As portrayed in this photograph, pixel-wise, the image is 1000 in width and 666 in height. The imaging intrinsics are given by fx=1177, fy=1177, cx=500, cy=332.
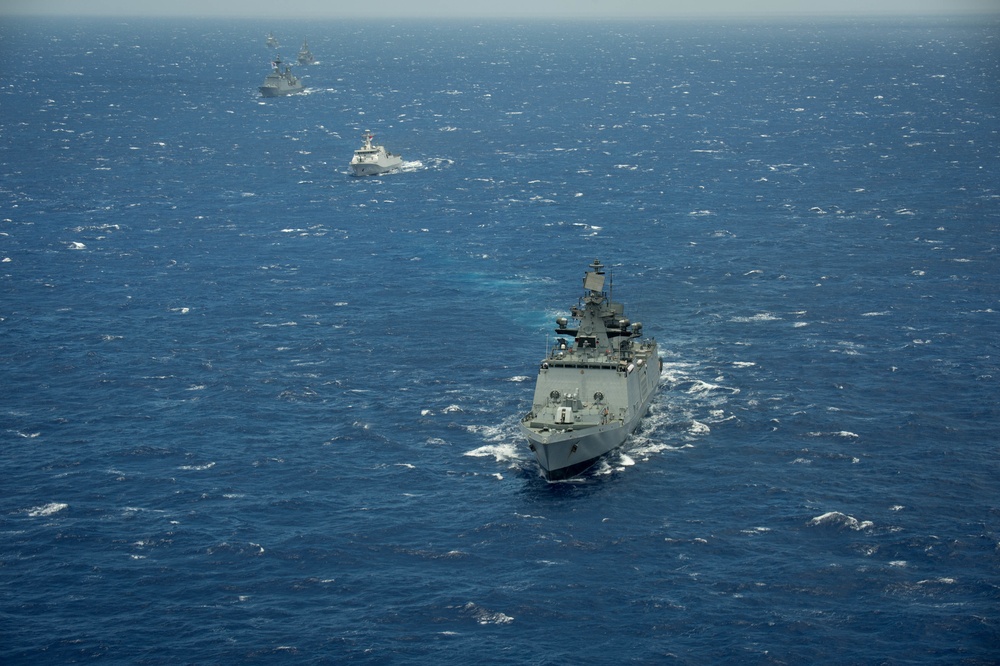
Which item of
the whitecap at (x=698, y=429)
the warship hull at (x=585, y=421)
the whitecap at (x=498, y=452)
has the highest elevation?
the warship hull at (x=585, y=421)

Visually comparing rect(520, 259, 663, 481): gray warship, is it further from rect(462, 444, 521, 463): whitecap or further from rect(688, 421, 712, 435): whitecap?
rect(688, 421, 712, 435): whitecap

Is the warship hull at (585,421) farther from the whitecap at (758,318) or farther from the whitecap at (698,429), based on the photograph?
the whitecap at (758,318)

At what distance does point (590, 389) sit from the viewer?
103 meters

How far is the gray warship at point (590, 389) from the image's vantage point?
94.6 meters

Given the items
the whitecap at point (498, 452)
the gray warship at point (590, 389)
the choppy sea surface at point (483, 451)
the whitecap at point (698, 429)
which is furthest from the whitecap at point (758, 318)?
the whitecap at point (498, 452)

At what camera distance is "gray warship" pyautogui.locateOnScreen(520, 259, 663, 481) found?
94.6 m

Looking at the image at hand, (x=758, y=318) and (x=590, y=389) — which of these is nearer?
(x=590, y=389)

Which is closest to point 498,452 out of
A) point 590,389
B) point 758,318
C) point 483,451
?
point 483,451

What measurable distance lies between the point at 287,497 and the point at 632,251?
77.4m

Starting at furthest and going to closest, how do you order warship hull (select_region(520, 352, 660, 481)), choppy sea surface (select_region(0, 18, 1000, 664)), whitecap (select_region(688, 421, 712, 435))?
whitecap (select_region(688, 421, 712, 435)) < warship hull (select_region(520, 352, 660, 481)) < choppy sea surface (select_region(0, 18, 1000, 664))

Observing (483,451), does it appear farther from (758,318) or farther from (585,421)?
(758,318)

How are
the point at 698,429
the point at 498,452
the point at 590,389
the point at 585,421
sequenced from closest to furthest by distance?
1. the point at 585,421
2. the point at 498,452
3. the point at 698,429
4. the point at 590,389

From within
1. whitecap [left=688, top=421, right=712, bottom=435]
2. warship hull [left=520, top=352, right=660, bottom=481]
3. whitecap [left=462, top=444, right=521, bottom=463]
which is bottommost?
whitecap [left=462, top=444, right=521, bottom=463]

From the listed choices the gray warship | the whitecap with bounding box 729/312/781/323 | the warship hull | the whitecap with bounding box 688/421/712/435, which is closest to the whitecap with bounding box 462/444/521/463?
the warship hull
